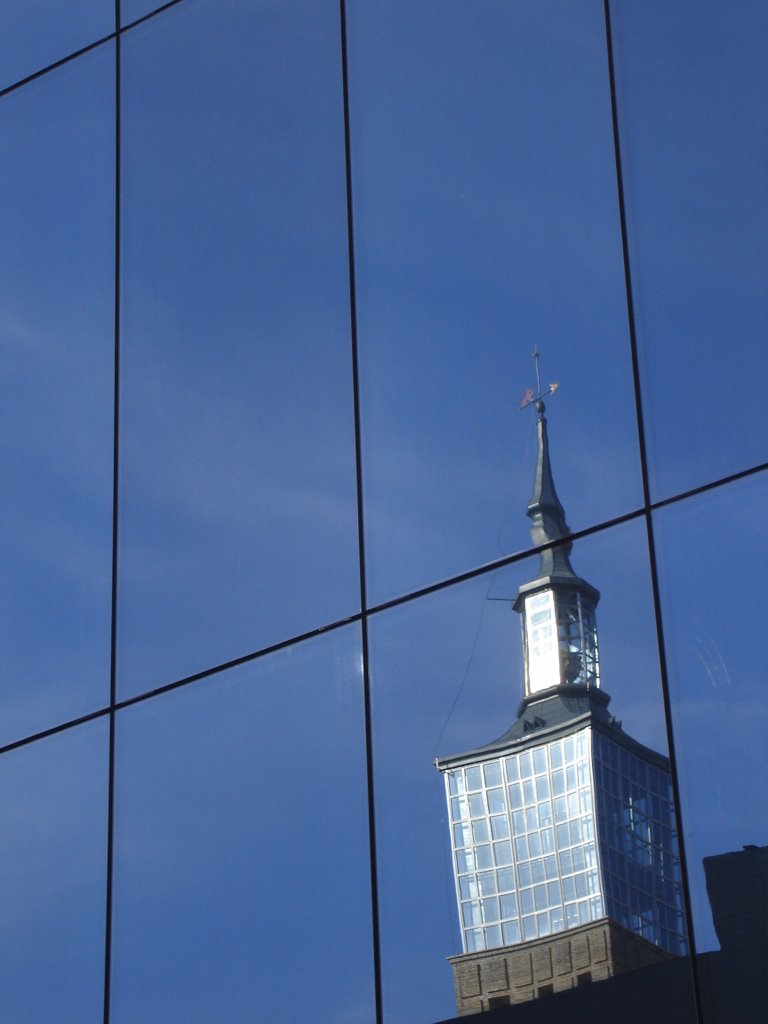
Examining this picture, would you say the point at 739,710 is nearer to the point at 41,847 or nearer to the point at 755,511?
the point at 755,511

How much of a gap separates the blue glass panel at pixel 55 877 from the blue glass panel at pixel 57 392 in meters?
0.35

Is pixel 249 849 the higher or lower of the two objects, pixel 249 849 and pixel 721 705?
the lower

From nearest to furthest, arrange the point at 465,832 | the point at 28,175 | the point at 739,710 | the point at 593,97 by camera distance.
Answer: the point at 739,710, the point at 465,832, the point at 593,97, the point at 28,175

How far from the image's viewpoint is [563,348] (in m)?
10.8

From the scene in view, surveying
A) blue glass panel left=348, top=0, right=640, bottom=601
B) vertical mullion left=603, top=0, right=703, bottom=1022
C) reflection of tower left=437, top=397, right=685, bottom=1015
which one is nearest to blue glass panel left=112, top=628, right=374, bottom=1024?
reflection of tower left=437, top=397, right=685, bottom=1015

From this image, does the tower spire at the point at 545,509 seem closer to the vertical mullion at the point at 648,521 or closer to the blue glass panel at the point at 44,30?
the vertical mullion at the point at 648,521

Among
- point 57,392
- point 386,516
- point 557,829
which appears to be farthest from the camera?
point 57,392

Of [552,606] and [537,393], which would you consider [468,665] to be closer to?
[552,606]

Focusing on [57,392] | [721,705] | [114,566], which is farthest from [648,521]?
[57,392]

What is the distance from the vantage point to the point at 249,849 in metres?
11.2

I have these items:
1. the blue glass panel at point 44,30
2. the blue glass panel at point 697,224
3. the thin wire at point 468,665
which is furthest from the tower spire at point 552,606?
the blue glass panel at point 44,30

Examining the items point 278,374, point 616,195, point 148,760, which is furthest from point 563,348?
point 148,760

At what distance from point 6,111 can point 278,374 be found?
4.65 meters

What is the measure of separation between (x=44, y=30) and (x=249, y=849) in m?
7.98
